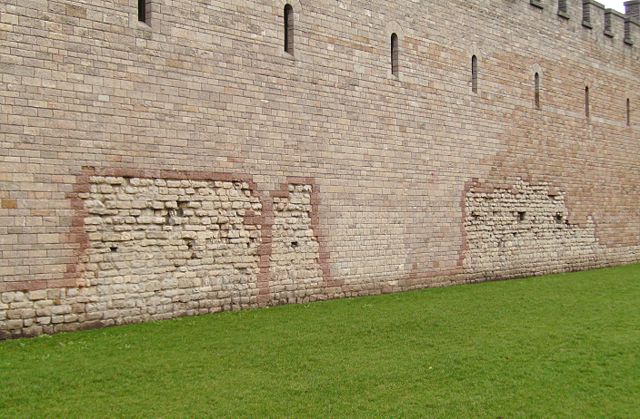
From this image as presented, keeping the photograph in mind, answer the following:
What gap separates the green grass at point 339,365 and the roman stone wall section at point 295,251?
614 millimetres

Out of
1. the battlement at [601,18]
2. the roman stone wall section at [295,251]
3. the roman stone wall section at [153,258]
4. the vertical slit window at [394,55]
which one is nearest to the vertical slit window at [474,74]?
the vertical slit window at [394,55]

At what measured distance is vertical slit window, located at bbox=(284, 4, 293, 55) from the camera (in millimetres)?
11406

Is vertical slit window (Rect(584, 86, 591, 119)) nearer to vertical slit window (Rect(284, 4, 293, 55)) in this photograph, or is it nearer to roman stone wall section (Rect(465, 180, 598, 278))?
roman stone wall section (Rect(465, 180, 598, 278))

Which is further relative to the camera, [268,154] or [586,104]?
[586,104]

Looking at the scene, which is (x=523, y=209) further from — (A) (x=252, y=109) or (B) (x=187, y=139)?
(B) (x=187, y=139)

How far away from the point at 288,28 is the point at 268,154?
2.09 m

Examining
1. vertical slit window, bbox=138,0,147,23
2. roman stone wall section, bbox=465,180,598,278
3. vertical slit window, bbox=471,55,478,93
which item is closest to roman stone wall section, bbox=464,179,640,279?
roman stone wall section, bbox=465,180,598,278

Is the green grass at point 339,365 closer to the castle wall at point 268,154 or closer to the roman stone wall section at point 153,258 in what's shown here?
the roman stone wall section at point 153,258

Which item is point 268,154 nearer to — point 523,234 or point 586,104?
point 523,234

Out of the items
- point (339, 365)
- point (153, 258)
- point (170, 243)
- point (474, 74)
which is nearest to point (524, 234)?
point (474, 74)

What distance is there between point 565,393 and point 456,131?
8.43 metres

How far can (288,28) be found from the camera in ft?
37.6

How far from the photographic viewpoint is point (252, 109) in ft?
35.3

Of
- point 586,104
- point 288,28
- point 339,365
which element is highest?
point 288,28
